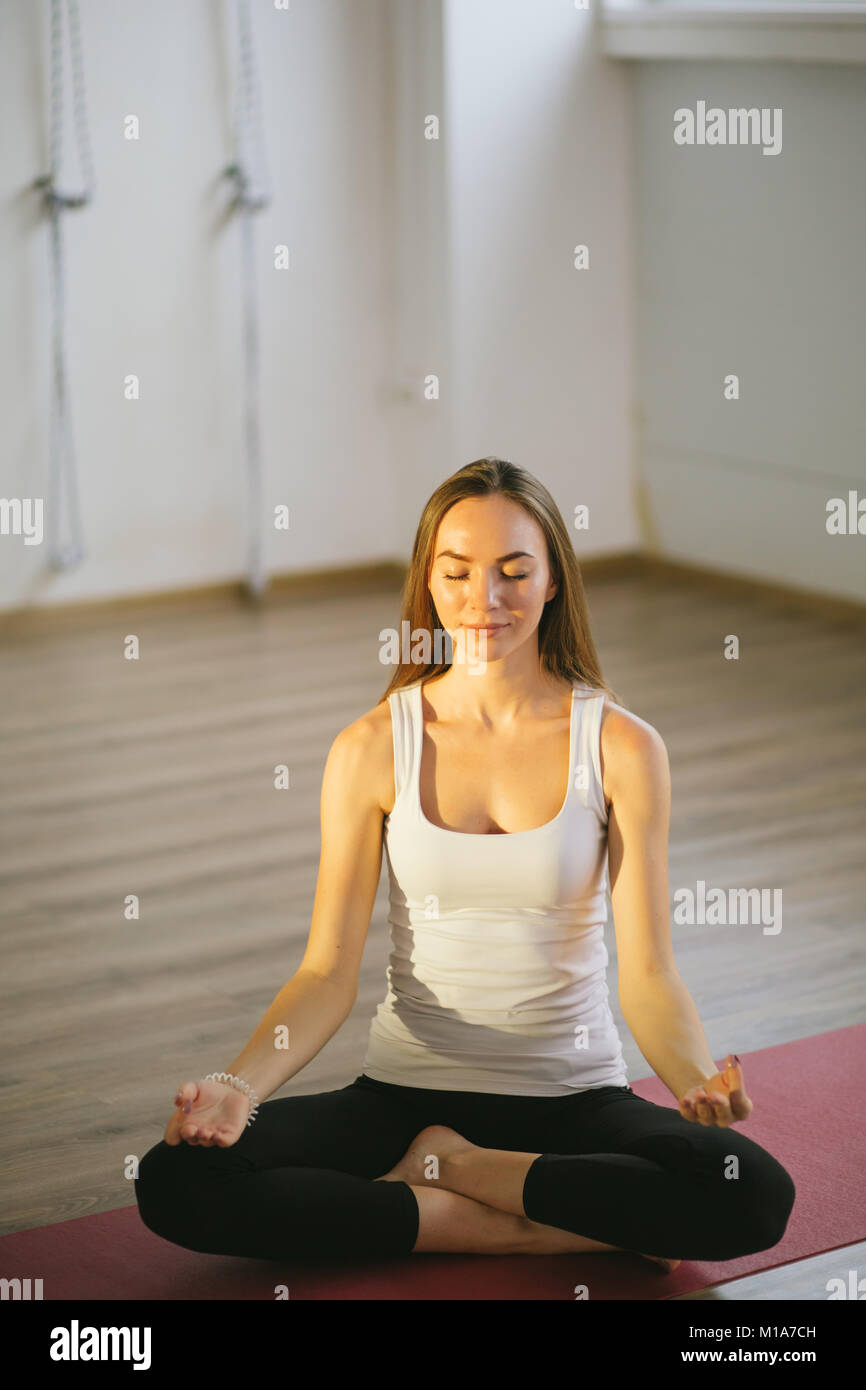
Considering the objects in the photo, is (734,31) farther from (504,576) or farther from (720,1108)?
(720,1108)

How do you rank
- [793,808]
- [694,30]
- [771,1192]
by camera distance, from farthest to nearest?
[694,30]
[793,808]
[771,1192]

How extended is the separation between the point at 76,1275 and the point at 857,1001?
126 cm

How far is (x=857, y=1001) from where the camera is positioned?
105 inches

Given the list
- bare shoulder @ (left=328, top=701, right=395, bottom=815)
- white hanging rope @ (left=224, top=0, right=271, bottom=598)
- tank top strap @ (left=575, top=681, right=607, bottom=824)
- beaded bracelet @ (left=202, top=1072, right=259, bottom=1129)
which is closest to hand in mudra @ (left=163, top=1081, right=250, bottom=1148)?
beaded bracelet @ (left=202, top=1072, right=259, bottom=1129)

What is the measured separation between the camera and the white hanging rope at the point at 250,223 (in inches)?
208

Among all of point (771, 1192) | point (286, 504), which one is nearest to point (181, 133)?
point (286, 504)

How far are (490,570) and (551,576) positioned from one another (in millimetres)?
92

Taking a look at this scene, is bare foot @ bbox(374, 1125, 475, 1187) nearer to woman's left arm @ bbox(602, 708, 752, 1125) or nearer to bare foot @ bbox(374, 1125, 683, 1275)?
bare foot @ bbox(374, 1125, 683, 1275)

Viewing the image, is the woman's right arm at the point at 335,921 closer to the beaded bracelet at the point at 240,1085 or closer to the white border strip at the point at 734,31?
the beaded bracelet at the point at 240,1085

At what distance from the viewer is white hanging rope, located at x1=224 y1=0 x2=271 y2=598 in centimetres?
528

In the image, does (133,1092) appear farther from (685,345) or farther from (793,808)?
(685,345)

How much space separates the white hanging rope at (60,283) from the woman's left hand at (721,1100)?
12.8ft

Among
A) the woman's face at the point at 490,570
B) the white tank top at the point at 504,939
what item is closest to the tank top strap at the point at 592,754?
the white tank top at the point at 504,939

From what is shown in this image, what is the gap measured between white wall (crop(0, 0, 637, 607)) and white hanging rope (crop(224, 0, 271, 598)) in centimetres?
3
